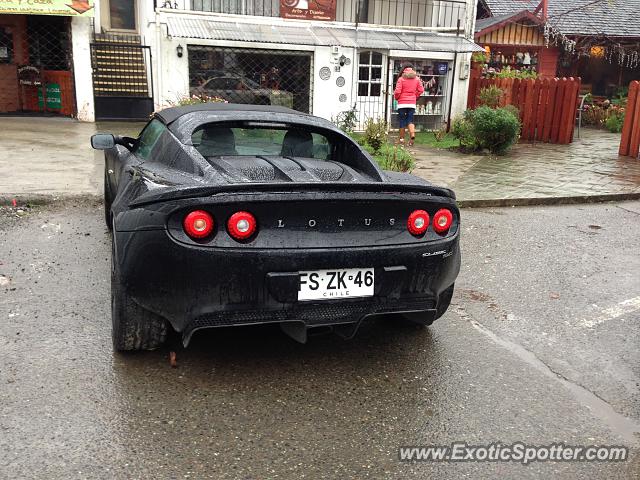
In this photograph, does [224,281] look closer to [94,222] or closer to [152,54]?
[94,222]

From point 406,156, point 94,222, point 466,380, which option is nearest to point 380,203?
point 466,380

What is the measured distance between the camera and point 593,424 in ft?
10.3

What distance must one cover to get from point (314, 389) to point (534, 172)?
8765 millimetres

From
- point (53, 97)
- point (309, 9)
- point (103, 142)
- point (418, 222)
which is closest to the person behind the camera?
point (418, 222)

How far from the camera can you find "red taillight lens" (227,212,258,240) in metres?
3.06

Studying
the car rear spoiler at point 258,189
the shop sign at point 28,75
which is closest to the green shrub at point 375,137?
the car rear spoiler at point 258,189

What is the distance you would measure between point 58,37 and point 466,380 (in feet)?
52.7

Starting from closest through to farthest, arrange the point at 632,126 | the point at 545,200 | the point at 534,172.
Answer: the point at 545,200 < the point at 534,172 < the point at 632,126

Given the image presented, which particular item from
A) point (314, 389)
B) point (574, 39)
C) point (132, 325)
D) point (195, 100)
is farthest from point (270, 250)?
point (574, 39)

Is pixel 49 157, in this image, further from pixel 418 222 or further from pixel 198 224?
pixel 418 222

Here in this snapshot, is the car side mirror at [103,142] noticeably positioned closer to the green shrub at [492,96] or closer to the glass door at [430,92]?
the green shrub at [492,96]

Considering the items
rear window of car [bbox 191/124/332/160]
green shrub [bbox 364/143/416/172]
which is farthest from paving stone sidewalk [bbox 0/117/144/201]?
A: rear window of car [bbox 191/124/332/160]

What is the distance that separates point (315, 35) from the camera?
16188 mm

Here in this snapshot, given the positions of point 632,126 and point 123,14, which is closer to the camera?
point 632,126
